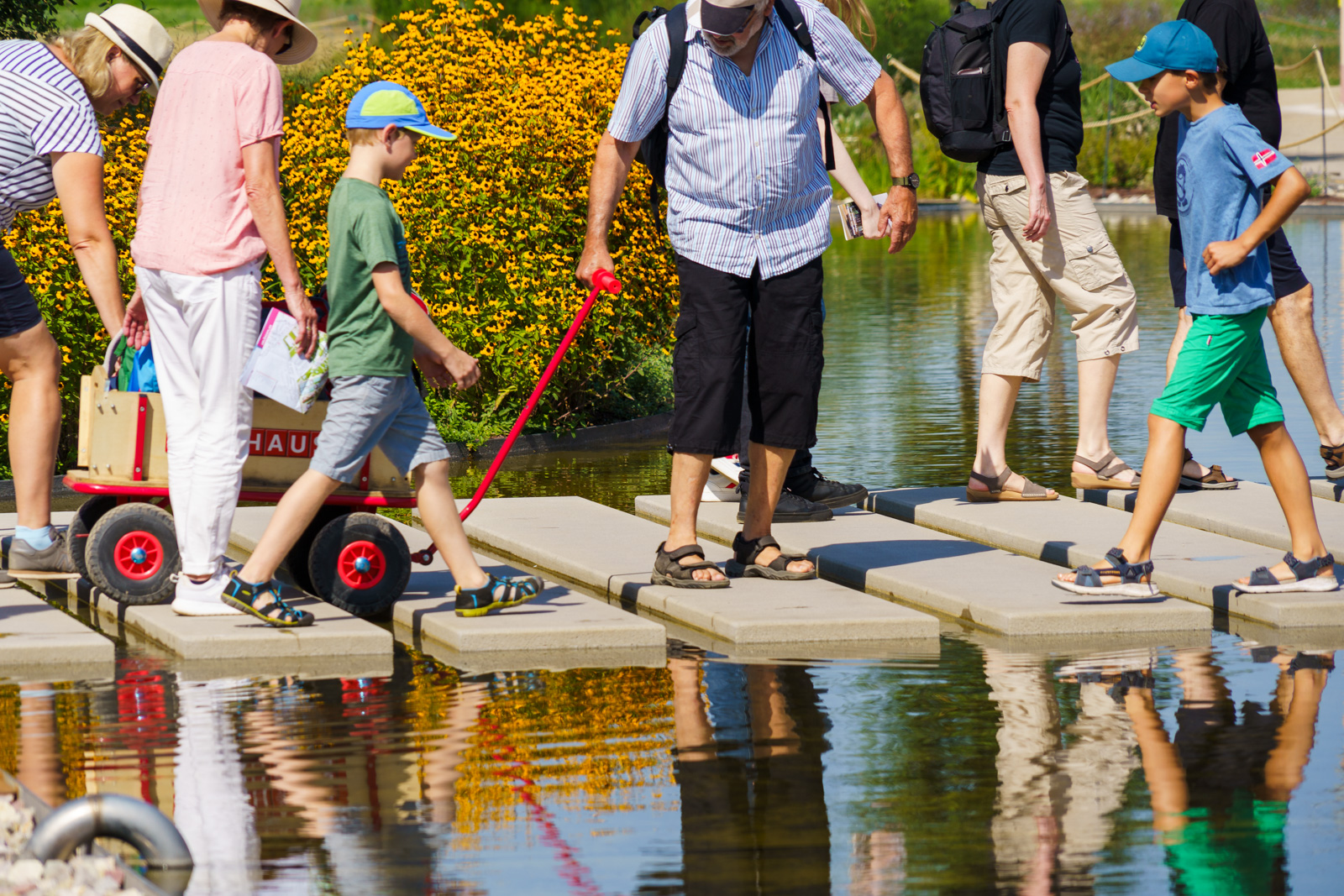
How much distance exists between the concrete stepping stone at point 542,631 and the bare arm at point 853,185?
2.03 meters

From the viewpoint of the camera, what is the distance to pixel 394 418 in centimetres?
635

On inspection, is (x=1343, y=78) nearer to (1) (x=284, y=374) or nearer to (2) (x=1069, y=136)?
(2) (x=1069, y=136)

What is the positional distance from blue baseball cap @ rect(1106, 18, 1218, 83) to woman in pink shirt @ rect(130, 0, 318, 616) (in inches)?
106

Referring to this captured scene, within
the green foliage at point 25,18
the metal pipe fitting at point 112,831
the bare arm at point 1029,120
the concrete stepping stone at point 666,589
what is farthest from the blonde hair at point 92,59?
the green foliage at point 25,18

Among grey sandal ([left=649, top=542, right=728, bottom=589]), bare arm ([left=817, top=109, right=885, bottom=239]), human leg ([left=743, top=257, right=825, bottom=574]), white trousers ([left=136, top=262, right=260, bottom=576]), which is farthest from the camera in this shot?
bare arm ([left=817, top=109, right=885, bottom=239])

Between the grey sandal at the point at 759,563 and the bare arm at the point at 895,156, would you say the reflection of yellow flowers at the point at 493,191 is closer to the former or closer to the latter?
the grey sandal at the point at 759,563

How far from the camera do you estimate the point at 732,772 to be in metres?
4.78

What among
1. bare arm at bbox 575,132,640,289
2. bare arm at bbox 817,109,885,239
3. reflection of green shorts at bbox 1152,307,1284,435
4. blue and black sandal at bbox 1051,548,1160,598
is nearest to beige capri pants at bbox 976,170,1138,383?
bare arm at bbox 817,109,885,239

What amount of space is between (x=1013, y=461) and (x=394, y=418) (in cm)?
453

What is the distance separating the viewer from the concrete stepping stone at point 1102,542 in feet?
21.3

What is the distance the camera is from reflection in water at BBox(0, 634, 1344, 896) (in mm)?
4062

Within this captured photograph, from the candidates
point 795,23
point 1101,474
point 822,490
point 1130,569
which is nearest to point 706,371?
point 795,23

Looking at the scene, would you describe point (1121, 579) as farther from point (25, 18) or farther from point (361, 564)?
point (25, 18)

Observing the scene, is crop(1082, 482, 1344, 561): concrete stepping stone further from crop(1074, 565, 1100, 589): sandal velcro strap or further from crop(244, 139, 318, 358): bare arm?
crop(244, 139, 318, 358): bare arm
